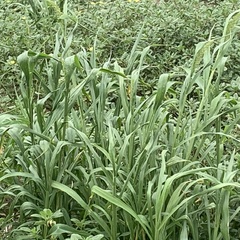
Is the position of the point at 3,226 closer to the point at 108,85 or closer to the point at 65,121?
the point at 65,121

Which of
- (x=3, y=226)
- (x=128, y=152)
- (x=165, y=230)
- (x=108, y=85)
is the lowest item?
(x=3, y=226)

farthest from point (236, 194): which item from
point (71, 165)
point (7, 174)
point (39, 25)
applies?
point (39, 25)

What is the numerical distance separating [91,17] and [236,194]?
3.45 meters

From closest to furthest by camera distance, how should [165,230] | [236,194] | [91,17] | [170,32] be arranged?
[165,230]
[236,194]
[170,32]
[91,17]

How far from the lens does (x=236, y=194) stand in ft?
8.84

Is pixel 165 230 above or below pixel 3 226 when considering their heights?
above

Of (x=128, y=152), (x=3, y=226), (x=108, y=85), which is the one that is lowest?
A: (x=3, y=226)

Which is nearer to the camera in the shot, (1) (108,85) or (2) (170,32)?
(1) (108,85)

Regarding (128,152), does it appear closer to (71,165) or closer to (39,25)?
(71,165)

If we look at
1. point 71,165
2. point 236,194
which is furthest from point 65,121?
point 236,194

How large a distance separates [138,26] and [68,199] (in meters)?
2.96

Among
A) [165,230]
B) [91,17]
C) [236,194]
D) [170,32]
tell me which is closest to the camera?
[165,230]

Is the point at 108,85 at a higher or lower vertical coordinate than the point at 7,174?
higher

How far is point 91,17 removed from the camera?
577 cm
